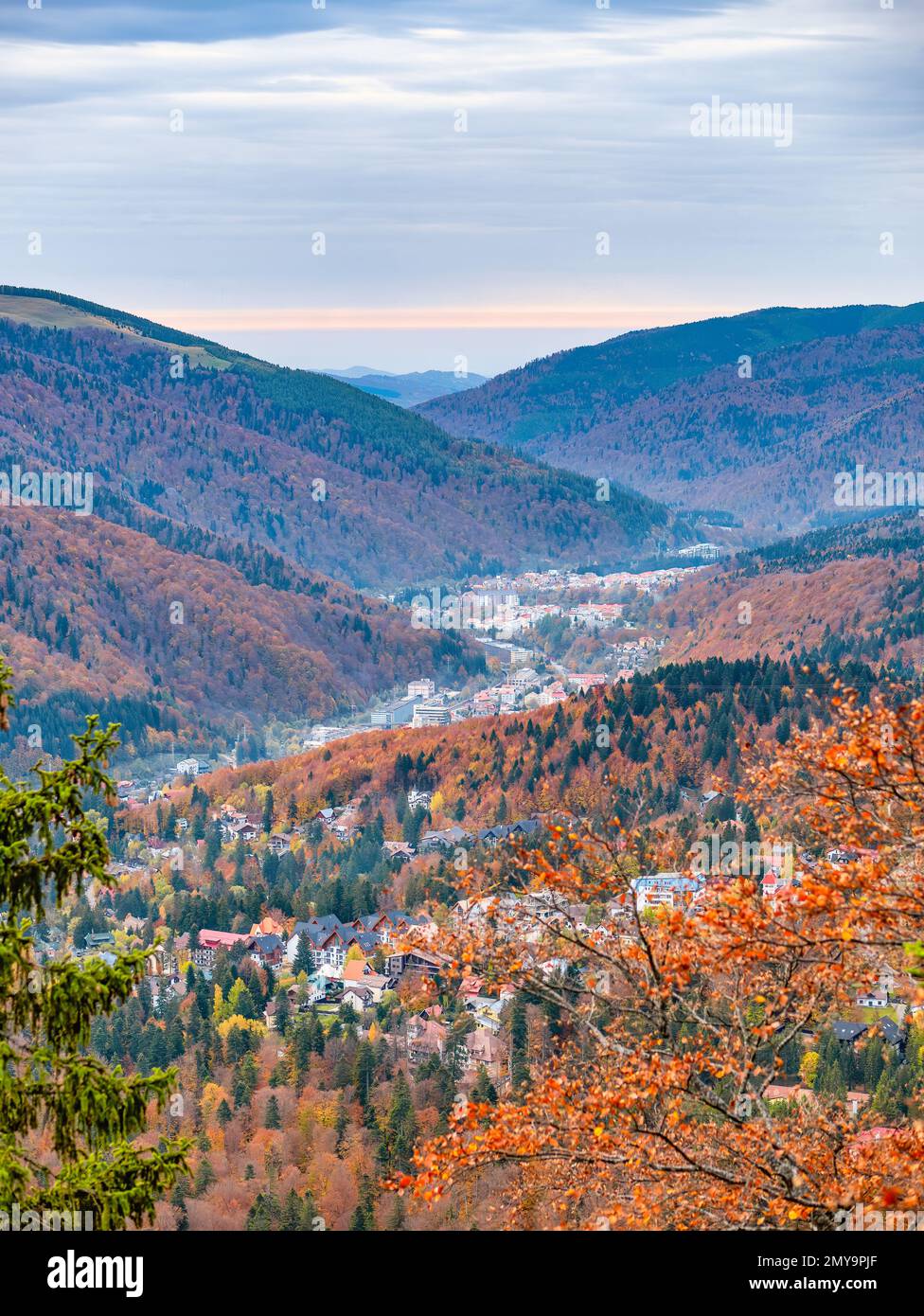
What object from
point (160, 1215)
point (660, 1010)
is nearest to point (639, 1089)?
point (660, 1010)

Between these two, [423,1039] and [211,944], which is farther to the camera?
[211,944]

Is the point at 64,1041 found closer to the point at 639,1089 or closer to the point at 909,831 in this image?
the point at 639,1089

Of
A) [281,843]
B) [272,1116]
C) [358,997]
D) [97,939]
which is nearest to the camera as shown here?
[272,1116]

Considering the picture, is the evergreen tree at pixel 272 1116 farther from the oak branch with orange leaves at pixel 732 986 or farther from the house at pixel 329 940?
the oak branch with orange leaves at pixel 732 986

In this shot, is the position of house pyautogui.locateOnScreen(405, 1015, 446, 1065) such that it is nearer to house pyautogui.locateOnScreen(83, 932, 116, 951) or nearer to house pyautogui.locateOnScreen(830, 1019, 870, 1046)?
house pyautogui.locateOnScreen(830, 1019, 870, 1046)

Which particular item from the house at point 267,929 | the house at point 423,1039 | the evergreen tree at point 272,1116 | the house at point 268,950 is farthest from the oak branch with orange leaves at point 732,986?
the house at point 267,929

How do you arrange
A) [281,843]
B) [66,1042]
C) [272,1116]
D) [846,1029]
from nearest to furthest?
[66,1042] → [846,1029] → [272,1116] → [281,843]

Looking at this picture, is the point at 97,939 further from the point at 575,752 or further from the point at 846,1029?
the point at 846,1029

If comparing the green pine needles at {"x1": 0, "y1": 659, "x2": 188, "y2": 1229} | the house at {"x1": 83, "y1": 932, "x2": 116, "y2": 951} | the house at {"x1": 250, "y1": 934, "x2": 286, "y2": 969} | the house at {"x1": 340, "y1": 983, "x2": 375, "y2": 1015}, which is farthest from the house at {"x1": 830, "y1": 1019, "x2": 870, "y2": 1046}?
the house at {"x1": 83, "y1": 932, "x2": 116, "y2": 951}

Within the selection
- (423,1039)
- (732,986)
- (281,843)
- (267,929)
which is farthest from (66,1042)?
(281,843)

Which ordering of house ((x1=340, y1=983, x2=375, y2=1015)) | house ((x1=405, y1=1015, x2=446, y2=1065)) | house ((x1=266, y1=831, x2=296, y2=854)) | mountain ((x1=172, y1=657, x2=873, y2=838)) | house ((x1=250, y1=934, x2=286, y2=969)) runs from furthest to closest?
house ((x1=266, y1=831, x2=296, y2=854)), mountain ((x1=172, y1=657, x2=873, y2=838)), house ((x1=250, y1=934, x2=286, y2=969)), house ((x1=340, y1=983, x2=375, y2=1015)), house ((x1=405, y1=1015, x2=446, y2=1065))
